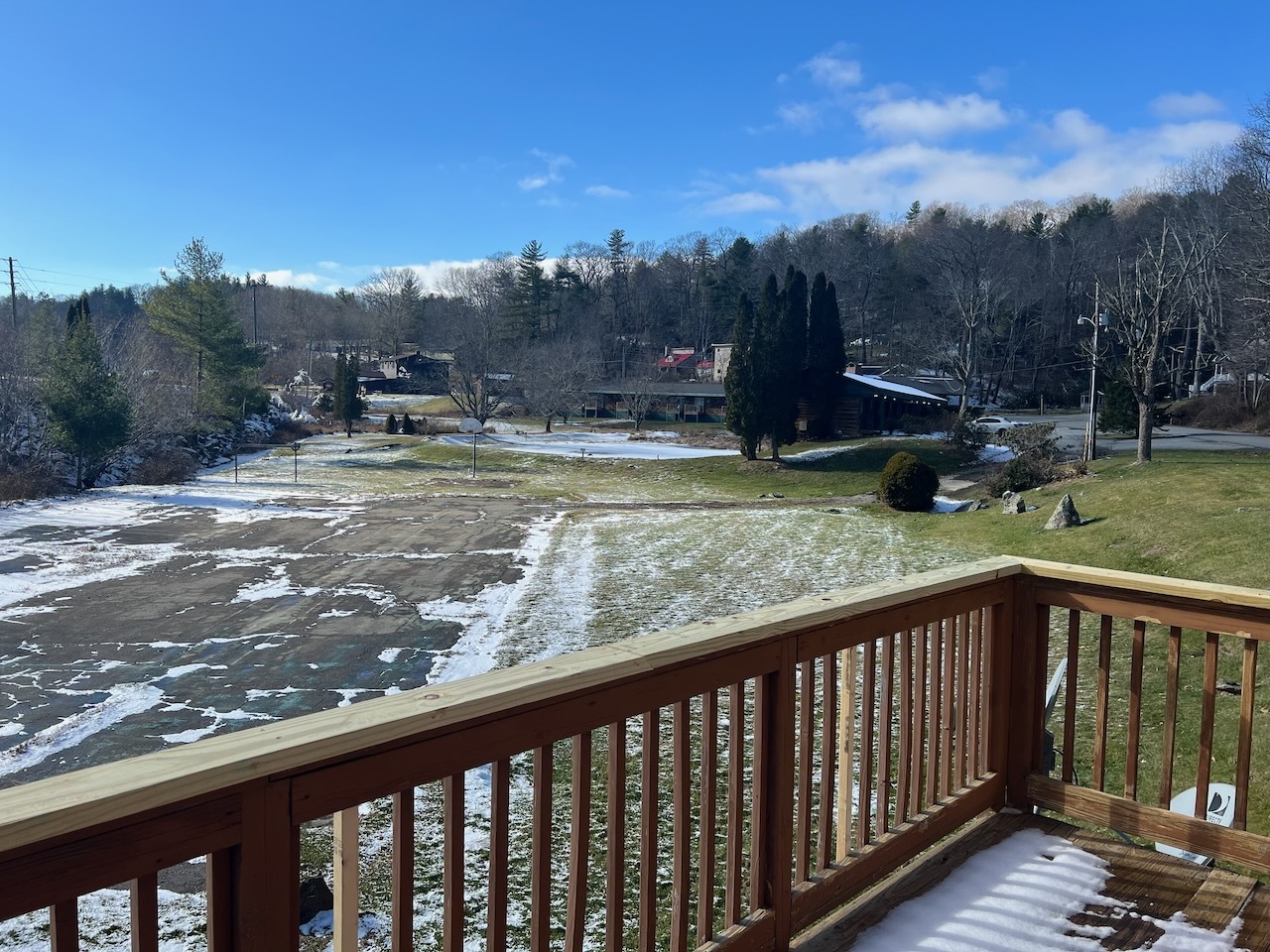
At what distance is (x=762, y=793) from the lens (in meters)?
2.28

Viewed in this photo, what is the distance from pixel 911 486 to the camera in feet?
62.4

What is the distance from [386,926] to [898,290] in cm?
5862

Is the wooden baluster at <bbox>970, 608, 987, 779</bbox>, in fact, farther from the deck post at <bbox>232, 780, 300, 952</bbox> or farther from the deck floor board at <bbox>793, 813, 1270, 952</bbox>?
the deck post at <bbox>232, 780, 300, 952</bbox>

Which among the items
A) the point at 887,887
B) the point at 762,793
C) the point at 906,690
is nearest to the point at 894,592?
the point at 906,690

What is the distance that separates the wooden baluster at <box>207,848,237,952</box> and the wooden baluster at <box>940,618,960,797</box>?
7.44ft

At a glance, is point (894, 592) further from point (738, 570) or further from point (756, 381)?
point (756, 381)

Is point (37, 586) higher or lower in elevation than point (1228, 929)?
lower

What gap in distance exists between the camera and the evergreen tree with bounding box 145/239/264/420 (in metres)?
39.4

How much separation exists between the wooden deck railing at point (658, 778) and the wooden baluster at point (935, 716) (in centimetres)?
1

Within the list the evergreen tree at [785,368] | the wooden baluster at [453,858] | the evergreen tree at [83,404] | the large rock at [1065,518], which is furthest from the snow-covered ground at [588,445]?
the wooden baluster at [453,858]

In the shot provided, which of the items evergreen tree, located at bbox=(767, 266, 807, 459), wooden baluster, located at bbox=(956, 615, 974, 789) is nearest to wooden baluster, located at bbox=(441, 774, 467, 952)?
wooden baluster, located at bbox=(956, 615, 974, 789)

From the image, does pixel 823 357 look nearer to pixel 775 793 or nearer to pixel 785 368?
pixel 785 368

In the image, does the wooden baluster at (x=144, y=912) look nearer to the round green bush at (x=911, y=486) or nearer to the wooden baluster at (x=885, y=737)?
the wooden baluster at (x=885, y=737)

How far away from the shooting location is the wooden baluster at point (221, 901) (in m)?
1.28
